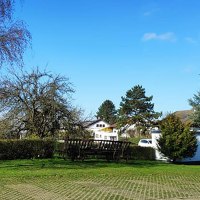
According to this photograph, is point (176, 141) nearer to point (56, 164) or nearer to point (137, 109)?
point (56, 164)

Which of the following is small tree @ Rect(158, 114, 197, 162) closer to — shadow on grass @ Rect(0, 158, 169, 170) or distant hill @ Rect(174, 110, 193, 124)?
distant hill @ Rect(174, 110, 193, 124)

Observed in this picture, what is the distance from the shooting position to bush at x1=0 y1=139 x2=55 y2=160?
80.0ft

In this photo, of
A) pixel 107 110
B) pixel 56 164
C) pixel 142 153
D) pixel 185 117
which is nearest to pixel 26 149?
pixel 56 164

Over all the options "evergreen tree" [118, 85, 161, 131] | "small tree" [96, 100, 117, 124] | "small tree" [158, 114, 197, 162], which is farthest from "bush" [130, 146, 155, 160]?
"small tree" [96, 100, 117, 124]

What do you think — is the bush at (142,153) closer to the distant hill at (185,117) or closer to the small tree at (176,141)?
the small tree at (176,141)

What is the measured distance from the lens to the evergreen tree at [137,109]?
69562mm

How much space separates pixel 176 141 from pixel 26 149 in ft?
36.5

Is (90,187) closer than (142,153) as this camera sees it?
Yes

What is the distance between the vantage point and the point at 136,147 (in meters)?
29.9

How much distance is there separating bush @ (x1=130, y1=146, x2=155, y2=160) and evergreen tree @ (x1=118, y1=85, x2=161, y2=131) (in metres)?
37.9

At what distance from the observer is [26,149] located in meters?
25.4

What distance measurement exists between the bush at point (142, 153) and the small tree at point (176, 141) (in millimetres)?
1982

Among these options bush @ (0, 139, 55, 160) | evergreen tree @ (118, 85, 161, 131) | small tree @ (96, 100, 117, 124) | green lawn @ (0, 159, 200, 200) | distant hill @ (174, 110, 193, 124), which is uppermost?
small tree @ (96, 100, 117, 124)

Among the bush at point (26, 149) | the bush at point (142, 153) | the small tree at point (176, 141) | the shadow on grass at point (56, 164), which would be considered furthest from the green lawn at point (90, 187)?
the bush at point (142, 153)
